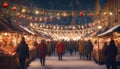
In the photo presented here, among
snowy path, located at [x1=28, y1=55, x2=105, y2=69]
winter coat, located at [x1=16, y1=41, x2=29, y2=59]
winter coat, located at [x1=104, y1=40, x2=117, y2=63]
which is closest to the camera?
winter coat, located at [x1=104, y1=40, x2=117, y2=63]

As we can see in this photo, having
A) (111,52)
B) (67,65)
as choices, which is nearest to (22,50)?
(111,52)

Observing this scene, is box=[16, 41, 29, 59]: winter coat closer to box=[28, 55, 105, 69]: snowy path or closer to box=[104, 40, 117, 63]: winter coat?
box=[28, 55, 105, 69]: snowy path

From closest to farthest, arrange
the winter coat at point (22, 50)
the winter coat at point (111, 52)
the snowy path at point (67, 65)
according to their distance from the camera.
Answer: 1. the winter coat at point (111, 52)
2. the winter coat at point (22, 50)
3. the snowy path at point (67, 65)

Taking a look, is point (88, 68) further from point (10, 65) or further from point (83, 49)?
point (83, 49)

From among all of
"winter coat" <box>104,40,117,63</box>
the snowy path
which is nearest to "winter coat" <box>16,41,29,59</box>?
the snowy path

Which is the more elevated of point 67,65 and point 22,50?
point 22,50

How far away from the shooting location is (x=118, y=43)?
3206cm

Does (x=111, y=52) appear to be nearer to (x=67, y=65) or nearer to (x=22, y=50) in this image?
(x=22, y=50)

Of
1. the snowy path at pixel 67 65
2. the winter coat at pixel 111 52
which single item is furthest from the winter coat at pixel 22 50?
the winter coat at pixel 111 52

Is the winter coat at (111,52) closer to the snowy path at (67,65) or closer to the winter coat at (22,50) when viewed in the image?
the snowy path at (67,65)

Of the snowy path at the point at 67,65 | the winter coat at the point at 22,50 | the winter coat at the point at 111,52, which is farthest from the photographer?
the snowy path at the point at 67,65

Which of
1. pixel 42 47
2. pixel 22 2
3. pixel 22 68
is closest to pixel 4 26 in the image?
pixel 22 68

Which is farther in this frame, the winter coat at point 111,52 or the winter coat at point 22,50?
the winter coat at point 22,50

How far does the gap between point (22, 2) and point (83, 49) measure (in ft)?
60.8
